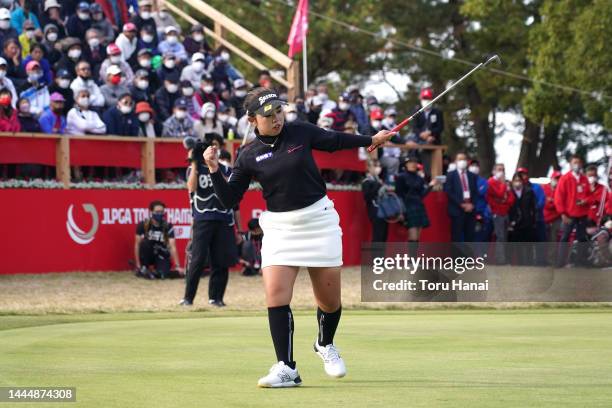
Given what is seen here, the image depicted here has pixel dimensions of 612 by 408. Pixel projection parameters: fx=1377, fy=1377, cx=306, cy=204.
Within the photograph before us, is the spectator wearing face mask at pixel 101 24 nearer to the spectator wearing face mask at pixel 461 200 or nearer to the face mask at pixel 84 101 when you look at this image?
the face mask at pixel 84 101

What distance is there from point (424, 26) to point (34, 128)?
28687mm

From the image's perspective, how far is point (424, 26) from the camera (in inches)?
1925

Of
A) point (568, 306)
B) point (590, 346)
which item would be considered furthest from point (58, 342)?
point (568, 306)

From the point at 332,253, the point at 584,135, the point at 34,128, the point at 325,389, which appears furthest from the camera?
the point at 584,135

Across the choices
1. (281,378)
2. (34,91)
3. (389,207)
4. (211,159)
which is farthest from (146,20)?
(281,378)

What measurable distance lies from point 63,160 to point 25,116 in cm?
99

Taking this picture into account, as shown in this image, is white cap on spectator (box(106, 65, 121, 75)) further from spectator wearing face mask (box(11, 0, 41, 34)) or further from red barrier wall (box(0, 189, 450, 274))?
red barrier wall (box(0, 189, 450, 274))

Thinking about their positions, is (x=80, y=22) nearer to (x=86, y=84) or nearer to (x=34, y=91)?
(x=86, y=84)

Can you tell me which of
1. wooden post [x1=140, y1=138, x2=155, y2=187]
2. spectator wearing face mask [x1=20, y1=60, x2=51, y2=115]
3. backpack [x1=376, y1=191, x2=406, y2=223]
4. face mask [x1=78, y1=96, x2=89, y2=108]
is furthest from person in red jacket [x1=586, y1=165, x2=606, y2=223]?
spectator wearing face mask [x1=20, y1=60, x2=51, y2=115]

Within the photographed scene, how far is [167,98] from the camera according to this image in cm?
2414

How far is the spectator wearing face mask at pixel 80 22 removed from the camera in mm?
23969

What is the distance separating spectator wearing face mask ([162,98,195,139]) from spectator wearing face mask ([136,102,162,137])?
25cm

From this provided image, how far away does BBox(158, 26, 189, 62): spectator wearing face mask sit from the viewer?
25.4 metres

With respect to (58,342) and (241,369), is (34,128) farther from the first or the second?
(241,369)
